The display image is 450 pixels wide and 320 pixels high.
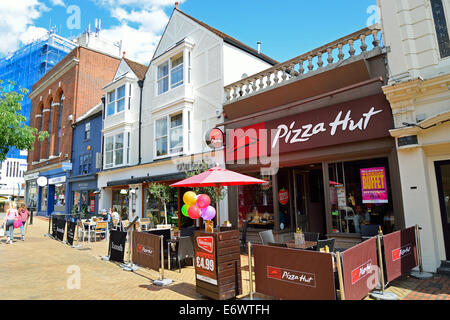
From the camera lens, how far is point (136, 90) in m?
18.9

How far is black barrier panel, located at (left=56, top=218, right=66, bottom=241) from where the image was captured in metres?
13.4

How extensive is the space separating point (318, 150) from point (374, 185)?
6.58ft

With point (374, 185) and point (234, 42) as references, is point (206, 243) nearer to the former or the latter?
point (374, 185)

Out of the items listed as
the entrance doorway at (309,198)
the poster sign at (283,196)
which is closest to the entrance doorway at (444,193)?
the entrance doorway at (309,198)

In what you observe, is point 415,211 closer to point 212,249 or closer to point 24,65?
point 212,249

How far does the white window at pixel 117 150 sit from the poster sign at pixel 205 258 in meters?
14.4

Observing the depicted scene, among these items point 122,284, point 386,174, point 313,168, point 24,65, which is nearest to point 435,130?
point 386,174

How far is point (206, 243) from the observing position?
5582 mm

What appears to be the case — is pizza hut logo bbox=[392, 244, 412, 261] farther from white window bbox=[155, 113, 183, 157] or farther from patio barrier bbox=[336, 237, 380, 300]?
white window bbox=[155, 113, 183, 157]

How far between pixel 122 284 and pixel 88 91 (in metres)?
25.2

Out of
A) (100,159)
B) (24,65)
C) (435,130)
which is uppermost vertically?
(24,65)

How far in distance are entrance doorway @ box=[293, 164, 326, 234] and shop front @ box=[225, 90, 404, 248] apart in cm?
4

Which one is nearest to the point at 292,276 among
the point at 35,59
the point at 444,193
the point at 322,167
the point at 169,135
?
the point at 444,193

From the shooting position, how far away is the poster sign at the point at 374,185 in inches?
320
